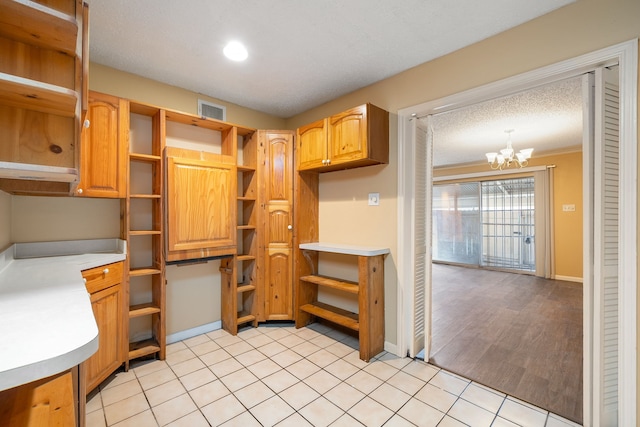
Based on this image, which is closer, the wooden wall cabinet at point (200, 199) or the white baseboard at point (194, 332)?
the wooden wall cabinet at point (200, 199)

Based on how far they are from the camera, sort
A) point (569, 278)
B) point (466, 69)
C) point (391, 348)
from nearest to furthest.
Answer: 1. point (466, 69)
2. point (391, 348)
3. point (569, 278)

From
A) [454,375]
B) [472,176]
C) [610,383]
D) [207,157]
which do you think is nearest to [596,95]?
[610,383]

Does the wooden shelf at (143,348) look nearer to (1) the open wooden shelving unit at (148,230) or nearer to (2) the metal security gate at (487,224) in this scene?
(1) the open wooden shelving unit at (148,230)

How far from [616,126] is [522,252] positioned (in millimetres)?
5577

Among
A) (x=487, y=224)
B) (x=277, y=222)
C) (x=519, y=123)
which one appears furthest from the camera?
(x=487, y=224)

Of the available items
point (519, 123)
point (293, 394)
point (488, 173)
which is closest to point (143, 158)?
point (293, 394)

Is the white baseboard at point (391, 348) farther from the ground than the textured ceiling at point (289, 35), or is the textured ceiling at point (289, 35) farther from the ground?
the textured ceiling at point (289, 35)

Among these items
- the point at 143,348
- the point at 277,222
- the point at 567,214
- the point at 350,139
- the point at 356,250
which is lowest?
the point at 143,348

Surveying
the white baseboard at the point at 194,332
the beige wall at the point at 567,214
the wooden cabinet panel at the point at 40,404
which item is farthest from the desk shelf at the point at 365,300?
the beige wall at the point at 567,214

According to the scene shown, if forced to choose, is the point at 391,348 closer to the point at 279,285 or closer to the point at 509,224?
the point at 279,285

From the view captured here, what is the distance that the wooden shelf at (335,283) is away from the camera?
8.58 feet

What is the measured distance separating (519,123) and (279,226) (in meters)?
3.67

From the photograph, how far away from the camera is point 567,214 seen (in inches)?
216

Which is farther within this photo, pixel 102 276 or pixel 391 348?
pixel 391 348
